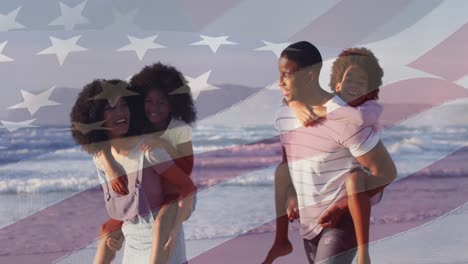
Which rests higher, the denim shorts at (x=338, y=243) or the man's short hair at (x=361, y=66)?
the man's short hair at (x=361, y=66)

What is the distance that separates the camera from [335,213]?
3.07 m

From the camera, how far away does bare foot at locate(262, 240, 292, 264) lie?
3160mm

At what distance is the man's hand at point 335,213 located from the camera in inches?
121

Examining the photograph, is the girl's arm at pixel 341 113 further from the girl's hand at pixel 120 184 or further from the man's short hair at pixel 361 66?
the girl's hand at pixel 120 184

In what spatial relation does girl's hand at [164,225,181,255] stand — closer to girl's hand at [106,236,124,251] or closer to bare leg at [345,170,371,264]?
girl's hand at [106,236,124,251]

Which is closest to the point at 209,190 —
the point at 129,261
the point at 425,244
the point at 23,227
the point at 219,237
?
the point at 219,237

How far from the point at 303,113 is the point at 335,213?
34cm

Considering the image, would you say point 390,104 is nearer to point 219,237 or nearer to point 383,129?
point 383,129

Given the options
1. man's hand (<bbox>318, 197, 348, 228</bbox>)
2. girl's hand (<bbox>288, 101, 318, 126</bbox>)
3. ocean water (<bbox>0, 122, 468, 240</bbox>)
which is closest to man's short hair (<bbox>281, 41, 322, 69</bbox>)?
girl's hand (<bbox>288, 101, 318, 126</bbox>)

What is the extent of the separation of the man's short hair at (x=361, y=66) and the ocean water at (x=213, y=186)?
16cm

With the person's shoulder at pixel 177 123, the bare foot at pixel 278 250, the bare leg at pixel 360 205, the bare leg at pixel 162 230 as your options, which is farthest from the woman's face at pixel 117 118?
the bare leg at pixel 360 205

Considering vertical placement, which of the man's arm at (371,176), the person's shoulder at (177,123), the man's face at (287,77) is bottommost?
the man's arm at (371,176)

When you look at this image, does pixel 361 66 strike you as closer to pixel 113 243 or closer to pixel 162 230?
pixel 162 230

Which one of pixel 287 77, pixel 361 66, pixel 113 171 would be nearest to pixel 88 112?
pixel 113 171
